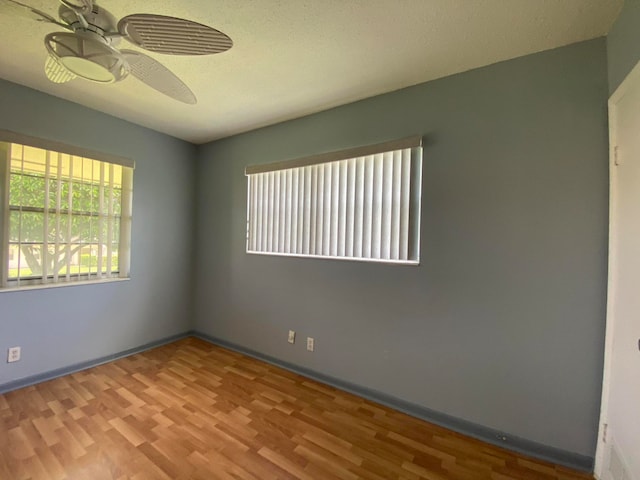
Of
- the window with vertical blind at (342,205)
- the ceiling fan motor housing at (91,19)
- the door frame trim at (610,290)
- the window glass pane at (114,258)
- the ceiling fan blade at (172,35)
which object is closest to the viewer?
the ceiling fan blade at (172,35)

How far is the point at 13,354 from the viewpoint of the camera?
2150 millimetres

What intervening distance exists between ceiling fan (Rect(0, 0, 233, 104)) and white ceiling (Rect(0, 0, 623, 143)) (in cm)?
30

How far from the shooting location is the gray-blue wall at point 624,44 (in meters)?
1.18

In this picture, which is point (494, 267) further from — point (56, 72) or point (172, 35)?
point (56, 72)

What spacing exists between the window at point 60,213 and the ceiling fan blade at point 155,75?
1.60 metres

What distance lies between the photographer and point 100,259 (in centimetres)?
268

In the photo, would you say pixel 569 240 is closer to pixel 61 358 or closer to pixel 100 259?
pixel 100 259

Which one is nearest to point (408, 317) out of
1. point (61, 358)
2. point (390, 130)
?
point (390, 130)

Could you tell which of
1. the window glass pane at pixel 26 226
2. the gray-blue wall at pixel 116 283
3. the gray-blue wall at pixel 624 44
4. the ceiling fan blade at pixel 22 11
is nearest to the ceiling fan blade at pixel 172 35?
the ceiling fan blade at pixel 22 11

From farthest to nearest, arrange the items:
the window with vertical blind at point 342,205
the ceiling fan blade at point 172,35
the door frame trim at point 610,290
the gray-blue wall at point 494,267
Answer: the window with vertical blind at point 342,205, the gray-blue wall at point 494,267, the door frame trim at point 610,290, the ceiling fan blade at point 172,35

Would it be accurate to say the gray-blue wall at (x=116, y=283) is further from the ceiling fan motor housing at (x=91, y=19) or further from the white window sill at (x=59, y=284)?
the ceiling fan motor housing at (x=91, y=19)

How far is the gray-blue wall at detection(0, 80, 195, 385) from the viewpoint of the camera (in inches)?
85.9

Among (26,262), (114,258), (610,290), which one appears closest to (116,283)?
(114,258)

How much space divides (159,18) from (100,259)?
99.9 inches
